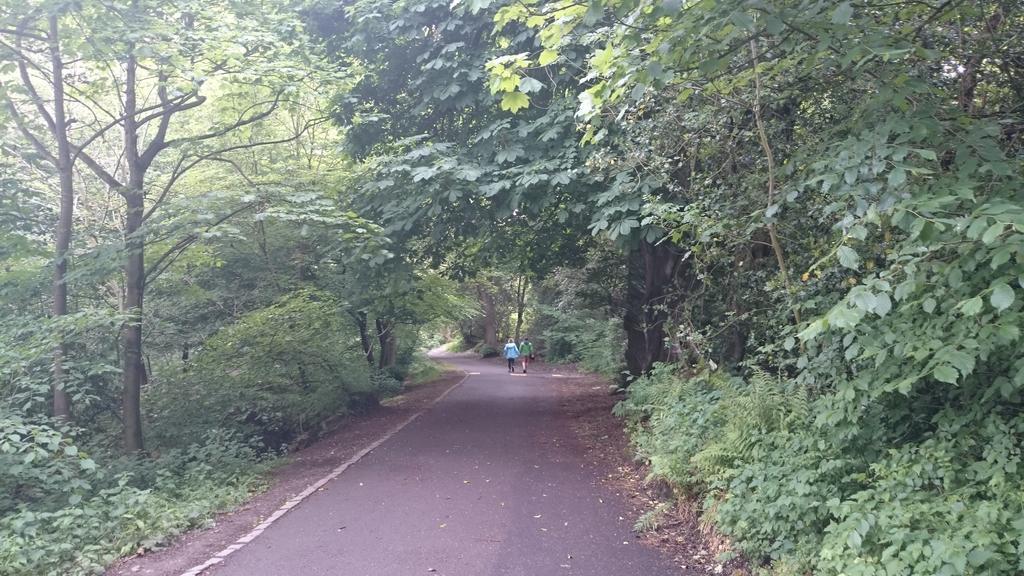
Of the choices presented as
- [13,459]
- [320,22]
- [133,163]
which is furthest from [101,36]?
[13,459]

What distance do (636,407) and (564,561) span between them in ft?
18.9

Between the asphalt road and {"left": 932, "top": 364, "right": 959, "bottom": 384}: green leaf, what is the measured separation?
2.62 m

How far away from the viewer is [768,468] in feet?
17.9

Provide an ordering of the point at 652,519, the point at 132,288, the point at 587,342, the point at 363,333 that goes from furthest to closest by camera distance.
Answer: the point at 587,342
the point at 363,333
the point at 132,288
the point at 652,519

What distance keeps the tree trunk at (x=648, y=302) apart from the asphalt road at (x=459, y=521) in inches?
135

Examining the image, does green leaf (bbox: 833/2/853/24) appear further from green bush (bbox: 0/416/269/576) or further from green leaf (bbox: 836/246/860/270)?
green bush (bbox: 0/416/269/576)

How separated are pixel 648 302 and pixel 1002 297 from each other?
32.6 ft

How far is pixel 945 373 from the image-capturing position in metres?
3.68

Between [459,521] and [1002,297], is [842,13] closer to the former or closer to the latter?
[1002,297]

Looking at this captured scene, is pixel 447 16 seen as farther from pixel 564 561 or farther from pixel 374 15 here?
pixel 564 561

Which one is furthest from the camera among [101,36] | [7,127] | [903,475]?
[7,127]

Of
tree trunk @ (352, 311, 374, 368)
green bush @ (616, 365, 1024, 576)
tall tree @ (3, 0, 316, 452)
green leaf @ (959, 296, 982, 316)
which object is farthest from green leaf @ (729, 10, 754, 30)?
tree trunk @ (352, 311, 374, 368)

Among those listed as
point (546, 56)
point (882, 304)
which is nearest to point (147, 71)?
point (546, 56)

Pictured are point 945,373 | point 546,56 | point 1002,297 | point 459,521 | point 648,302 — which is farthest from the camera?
point 648,302
